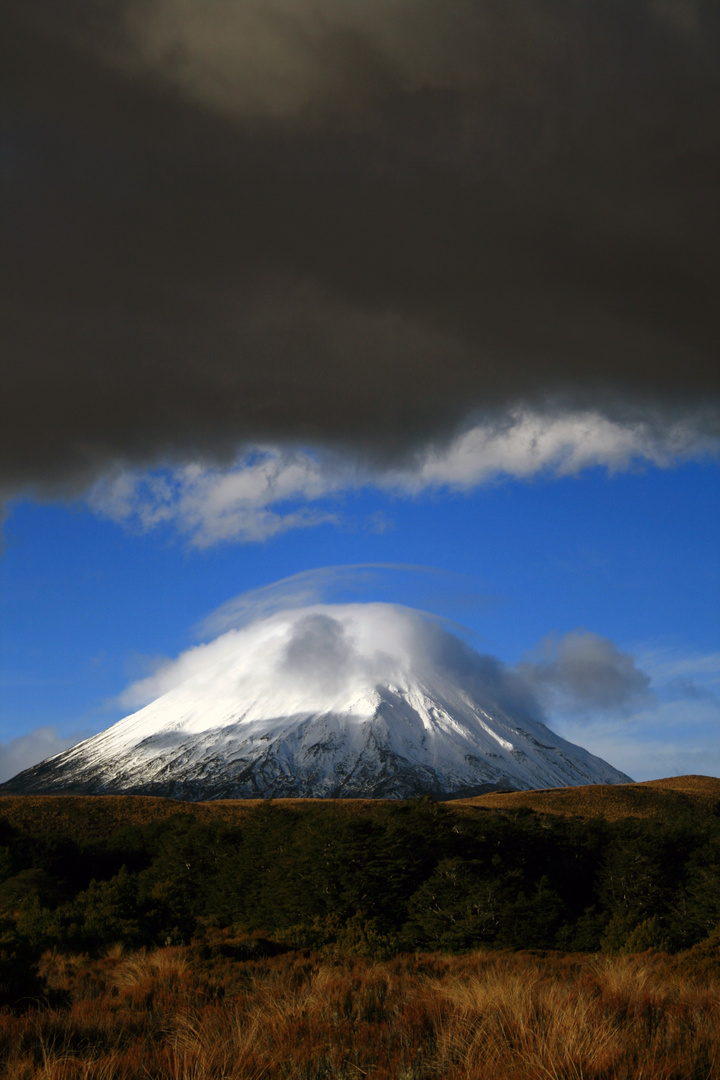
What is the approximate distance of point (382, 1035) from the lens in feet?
26.0

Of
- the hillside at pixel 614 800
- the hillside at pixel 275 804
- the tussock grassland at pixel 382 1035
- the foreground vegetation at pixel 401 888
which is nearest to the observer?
the tussock grassland at pixel 382 1035

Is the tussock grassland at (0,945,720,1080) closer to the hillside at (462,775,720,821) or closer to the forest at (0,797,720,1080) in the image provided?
the forest at (0,797,720,1080)

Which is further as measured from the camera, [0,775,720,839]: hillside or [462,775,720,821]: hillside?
[462,775,720,821]: hillside

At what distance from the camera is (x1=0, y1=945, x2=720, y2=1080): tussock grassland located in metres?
6.60

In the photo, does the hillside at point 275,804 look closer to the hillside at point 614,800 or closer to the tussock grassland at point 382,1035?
the hillside at point 614,800

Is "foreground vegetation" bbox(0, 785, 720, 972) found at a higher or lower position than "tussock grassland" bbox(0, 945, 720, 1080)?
lower

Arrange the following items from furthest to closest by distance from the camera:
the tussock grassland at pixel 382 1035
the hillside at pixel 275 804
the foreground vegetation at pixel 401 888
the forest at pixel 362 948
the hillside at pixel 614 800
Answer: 1. the hillside at pixel 614 800
2. the hillside at pixel 275 804
3. the foreground vegetation at pixel 401 888
4. the forest at pixel 362 948
5. the tussock grassland at pixel 382 1035

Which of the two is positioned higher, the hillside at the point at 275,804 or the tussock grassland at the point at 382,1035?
the tussock grassland at the point at 382,1035

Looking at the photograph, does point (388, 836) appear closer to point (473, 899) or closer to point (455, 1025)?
point (473, 899)

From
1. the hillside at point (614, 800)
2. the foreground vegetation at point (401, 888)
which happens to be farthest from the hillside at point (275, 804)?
the foreground vegetation at point (401, 888)

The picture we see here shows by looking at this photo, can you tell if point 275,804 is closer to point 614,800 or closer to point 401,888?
point 401,888

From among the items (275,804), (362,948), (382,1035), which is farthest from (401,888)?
(275,804)

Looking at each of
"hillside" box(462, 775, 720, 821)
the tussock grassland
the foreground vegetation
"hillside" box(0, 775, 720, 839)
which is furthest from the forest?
"hillside" box(462, 775, 720, 821)

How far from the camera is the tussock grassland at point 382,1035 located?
660 cm
